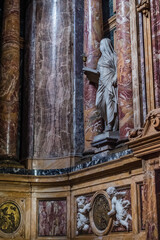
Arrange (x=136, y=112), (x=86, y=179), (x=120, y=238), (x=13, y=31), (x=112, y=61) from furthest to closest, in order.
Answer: (x=13, y=31), (x=112, y=61), (x=86, y=179), (x=136, y=112), (x=120, y=238)

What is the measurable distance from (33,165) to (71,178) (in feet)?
4.28

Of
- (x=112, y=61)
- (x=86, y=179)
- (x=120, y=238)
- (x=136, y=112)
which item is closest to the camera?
(x=120, y=238)

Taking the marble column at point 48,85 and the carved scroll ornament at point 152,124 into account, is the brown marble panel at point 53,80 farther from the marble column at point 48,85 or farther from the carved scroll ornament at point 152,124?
the carved scroll ornament at point 152,124

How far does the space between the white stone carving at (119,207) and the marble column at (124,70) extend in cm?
126

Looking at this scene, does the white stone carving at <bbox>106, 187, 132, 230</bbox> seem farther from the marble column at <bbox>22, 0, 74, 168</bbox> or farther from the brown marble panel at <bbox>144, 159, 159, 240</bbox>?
the marble column at <bbox>22, 0, 74, 168</bbox>

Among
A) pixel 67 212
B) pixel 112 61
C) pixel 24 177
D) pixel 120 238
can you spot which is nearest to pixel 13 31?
pixel 112 61

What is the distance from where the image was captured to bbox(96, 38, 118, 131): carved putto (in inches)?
425

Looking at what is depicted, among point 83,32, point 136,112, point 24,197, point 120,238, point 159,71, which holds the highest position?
point 83,32

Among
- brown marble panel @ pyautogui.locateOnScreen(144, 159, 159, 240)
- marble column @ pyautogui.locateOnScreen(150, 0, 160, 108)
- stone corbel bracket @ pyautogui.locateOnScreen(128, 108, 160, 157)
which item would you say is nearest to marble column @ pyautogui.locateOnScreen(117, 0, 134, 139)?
marble column @ pyautogui.locateOnScreen(150, 0, 160, 108)

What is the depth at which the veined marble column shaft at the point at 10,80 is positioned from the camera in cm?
1195

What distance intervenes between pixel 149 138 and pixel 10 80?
592 cm

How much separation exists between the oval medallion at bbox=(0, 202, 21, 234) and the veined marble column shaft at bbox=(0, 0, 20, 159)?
4.49 ft

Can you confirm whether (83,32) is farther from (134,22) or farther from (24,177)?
(24,177)

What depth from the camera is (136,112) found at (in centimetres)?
970
